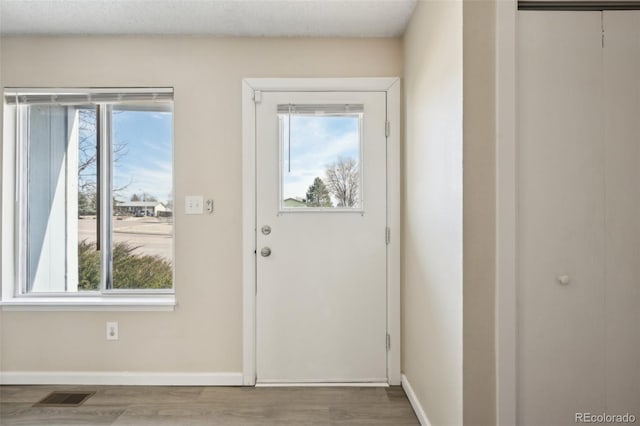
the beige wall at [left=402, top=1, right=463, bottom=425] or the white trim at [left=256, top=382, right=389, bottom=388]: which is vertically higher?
the beige wall at [left=402, top=1, right=463, bottom=425]

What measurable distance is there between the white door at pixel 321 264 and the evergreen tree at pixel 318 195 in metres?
0.03

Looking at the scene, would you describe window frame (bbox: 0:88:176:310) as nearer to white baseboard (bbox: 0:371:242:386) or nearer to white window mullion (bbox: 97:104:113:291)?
white window mullion (bbox: 97:104:113:291)

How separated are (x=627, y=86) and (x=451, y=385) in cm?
137

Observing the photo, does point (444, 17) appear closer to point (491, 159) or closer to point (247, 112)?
point (491, 159)

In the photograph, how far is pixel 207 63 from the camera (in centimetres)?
235

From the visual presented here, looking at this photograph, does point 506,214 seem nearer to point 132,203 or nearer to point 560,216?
point 560,216

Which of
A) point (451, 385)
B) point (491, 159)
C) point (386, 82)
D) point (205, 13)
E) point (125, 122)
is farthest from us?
point (125, 122)

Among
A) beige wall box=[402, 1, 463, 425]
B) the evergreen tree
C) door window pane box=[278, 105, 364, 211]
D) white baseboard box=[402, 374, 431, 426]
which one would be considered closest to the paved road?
door window pane box=[278, 105, 364, 211]

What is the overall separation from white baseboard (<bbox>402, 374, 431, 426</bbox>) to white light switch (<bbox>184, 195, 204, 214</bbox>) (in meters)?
1.67

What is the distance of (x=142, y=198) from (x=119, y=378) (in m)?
1.17

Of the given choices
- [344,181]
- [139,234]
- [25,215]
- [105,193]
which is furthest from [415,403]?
[25,215]

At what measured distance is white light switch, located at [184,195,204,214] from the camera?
2.34m

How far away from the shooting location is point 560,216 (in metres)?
1.41

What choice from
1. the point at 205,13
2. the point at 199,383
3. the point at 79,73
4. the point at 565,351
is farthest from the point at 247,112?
the point at 565,351
